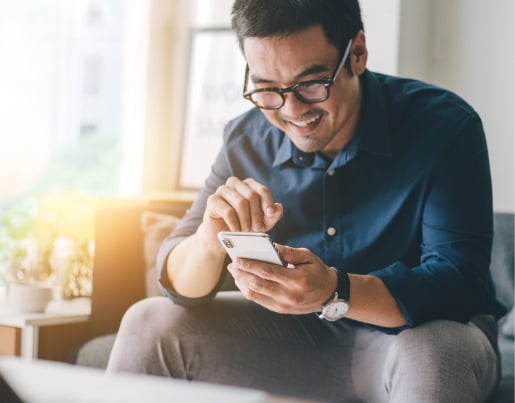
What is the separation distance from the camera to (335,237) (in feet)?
5.06

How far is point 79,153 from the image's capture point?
11.1ft

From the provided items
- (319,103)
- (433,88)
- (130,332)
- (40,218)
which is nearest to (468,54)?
(433,88)

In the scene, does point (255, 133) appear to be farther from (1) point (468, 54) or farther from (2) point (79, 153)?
(2) point (79, 153)

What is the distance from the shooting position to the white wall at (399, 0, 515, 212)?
8.70 feet

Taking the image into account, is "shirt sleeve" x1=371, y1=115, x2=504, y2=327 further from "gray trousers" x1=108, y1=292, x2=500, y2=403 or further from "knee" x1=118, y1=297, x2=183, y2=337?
"knee" x1=118, y1=297, x2=183, y2=337

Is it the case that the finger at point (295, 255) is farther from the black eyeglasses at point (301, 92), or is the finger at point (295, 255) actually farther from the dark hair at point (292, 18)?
the dark hair at point (292, 18)

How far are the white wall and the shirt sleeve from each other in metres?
1.24

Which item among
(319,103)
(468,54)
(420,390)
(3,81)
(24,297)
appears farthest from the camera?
(3,81)

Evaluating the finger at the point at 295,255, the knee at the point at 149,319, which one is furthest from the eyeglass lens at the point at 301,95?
the knee at the point at 149,319

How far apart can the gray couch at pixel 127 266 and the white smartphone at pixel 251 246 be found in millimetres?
913

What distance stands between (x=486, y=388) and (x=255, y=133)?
763mm

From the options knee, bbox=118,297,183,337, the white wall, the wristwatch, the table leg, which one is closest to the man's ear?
the wristwatch

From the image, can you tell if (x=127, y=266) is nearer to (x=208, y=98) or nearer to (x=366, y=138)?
(x=366, y=138)

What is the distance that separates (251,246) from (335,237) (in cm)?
38
